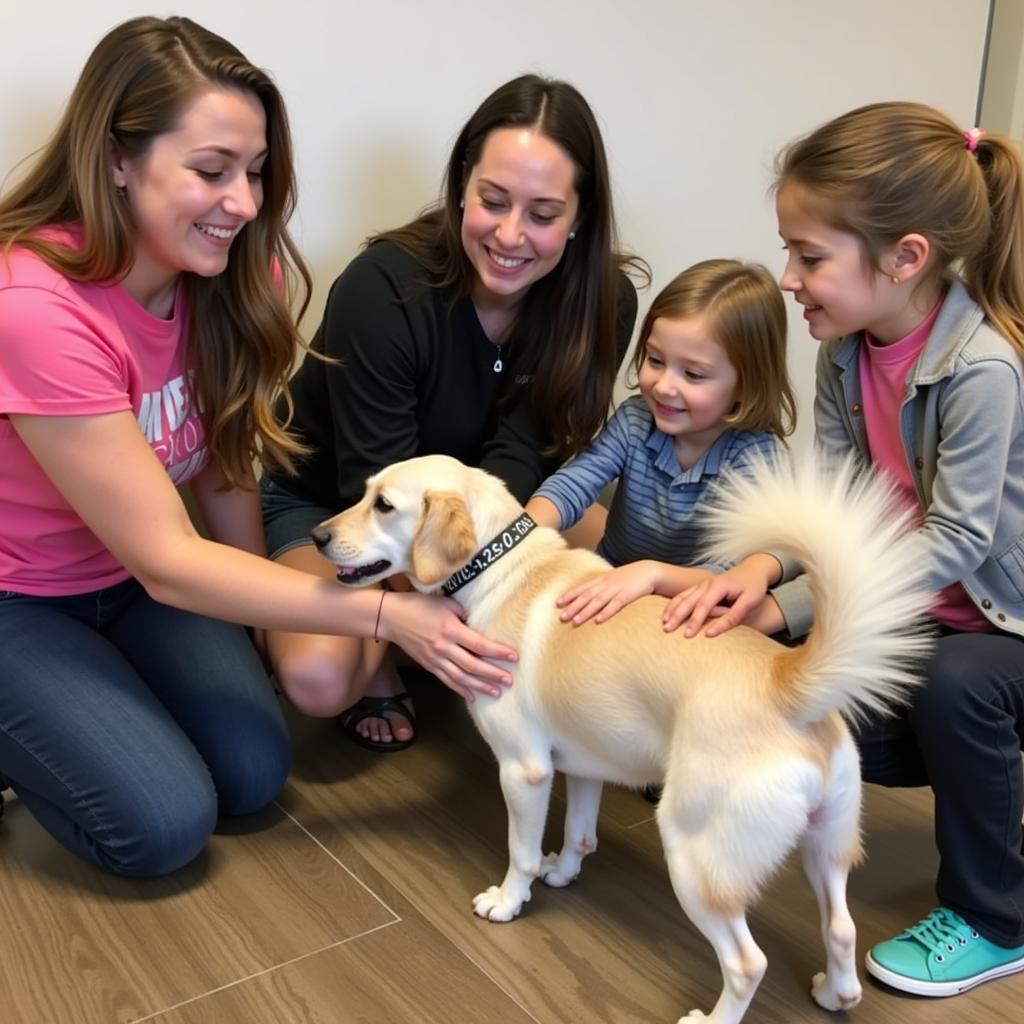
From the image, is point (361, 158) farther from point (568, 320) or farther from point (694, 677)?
point (694, 677)

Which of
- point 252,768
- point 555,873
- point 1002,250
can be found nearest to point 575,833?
point 555,873

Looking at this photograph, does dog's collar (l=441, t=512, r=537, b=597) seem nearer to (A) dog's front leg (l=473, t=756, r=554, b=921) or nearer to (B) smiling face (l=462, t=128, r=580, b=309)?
(A) dog's front leg (l=473, t=756, r=554, b=921)

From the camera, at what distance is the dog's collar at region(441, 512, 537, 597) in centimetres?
144

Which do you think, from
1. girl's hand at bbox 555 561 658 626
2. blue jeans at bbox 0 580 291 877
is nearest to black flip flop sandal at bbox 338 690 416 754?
blue jeans at bbox 0 580 291 877

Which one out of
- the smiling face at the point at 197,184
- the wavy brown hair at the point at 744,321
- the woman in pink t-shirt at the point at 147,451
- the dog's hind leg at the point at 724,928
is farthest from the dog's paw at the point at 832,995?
the smiling face at the point at 197,184

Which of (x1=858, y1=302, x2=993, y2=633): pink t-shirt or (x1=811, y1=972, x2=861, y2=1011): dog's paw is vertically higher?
Answer: (x1=858, y1=302, x2=993, y2=633): pink t-shirt

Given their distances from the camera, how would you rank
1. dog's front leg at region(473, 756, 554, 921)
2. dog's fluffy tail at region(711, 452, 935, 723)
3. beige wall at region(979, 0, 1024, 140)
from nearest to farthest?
dog's fluffy tail at region(711, 452, 935, 723), dog's front leg at region(473, 756, 554, 921), beige wall at region(979, 0, 1024, 140)

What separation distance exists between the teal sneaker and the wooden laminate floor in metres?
0.02

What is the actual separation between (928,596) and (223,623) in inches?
44.7

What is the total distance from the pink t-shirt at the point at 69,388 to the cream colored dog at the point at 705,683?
354 millimetres

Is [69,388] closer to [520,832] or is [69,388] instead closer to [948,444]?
[520,832]

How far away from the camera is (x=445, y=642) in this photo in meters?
1.43

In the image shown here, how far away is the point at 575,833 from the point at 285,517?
2.65ft

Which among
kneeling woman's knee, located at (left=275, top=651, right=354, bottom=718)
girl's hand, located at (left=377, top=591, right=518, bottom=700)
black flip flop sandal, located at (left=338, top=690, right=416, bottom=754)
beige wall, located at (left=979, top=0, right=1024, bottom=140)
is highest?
beige wall, located at (left=979, top=0, right=1024, bottom=140)
